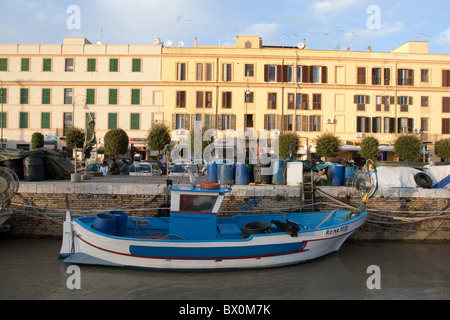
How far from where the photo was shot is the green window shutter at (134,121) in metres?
35.5

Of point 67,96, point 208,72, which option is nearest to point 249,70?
point 208,72

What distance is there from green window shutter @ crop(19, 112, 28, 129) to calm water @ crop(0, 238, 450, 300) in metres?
29.0

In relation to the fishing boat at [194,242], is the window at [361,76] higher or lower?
higher

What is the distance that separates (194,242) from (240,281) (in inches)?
57.8

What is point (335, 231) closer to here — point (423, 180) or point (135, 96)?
point (423, 180)

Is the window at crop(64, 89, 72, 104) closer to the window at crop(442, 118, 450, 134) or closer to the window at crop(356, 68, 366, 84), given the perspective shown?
the window at crop(356, 68, 366, 84)

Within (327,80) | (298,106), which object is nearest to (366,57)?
(327,80)

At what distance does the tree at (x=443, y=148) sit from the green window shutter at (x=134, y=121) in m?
29.4

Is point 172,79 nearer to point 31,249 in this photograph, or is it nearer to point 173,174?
point 173,174

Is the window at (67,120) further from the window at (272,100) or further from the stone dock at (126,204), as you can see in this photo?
the stone dock at (126,204)

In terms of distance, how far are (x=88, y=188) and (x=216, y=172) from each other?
450 centimetres

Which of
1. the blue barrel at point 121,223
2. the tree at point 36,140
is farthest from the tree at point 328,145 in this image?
the tree at point 36,140

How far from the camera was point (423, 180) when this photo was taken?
1293 centimetres

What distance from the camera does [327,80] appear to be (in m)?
36.2
